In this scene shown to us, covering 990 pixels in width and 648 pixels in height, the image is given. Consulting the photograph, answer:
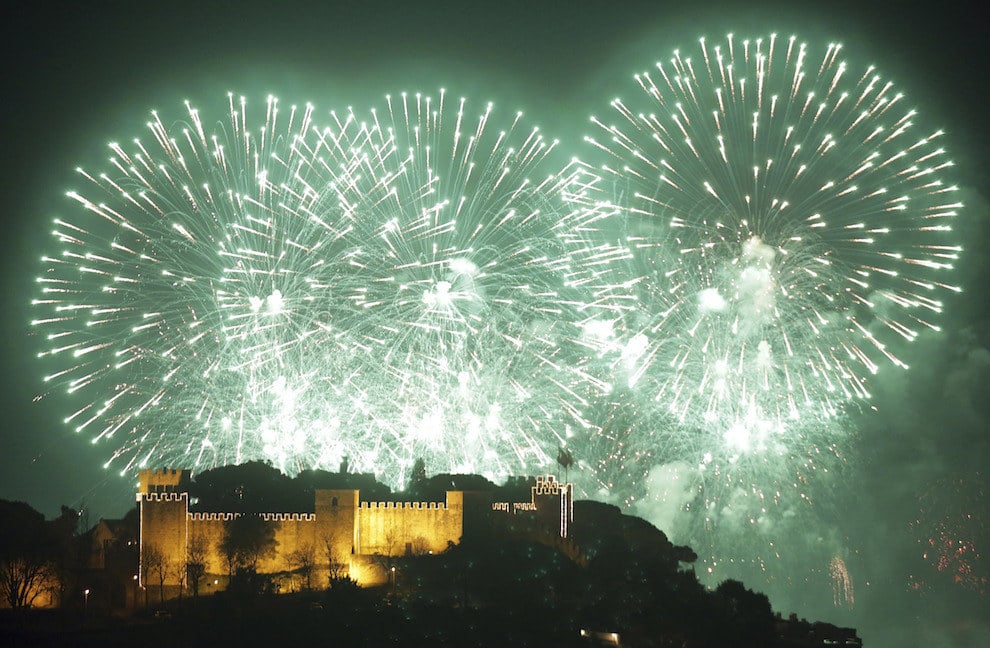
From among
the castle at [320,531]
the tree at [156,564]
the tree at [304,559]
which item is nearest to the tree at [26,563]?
the tree at [156,564]

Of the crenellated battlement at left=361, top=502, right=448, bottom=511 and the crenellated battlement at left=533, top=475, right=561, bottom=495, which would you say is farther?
the crenellated battlement at left=533, top=475, right=561, bottom=495

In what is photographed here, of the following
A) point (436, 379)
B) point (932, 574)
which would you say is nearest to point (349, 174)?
point (436, 379)

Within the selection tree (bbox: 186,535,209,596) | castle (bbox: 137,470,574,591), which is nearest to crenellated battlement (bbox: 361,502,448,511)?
castle (bbox: 137,470,574,591)

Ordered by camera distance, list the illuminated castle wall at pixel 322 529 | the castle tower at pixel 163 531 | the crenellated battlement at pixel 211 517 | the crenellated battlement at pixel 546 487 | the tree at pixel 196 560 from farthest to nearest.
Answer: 1. the crenellated battlement at pixel 546 487
2. the crenellated battlement at pixel 211 517
3. the illuminated castle wall at pixel 322 529
4. the castle tower at pixel 163 531
5. the tree at pixel 196 560

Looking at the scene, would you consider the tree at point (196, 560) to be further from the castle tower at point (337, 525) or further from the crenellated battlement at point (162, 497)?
the castle tower at point (337, 525)

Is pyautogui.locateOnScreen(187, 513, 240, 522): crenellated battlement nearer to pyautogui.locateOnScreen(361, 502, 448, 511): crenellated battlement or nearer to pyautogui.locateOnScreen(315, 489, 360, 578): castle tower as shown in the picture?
pyautogui.locateOnScreen(315, 489, 360, 578): castle tower

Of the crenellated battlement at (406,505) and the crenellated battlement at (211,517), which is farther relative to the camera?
the crenellated battlement at (406,505)
